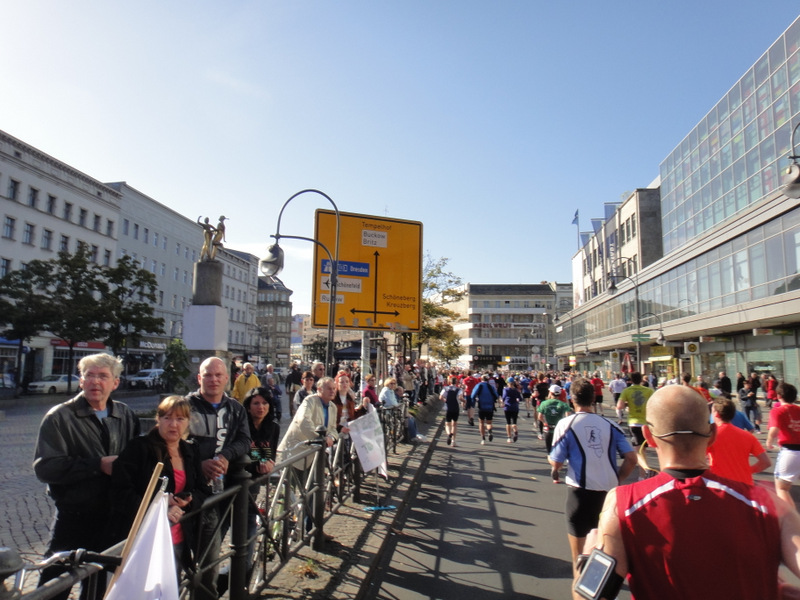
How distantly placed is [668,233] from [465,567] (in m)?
43.6

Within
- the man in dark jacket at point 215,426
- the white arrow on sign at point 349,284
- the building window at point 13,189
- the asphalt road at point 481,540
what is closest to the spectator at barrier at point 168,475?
the man in dark jacket at point 215,426

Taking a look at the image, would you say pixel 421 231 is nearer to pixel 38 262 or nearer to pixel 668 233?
pixel 38 262

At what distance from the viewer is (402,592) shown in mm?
4703

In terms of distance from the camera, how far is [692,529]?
1813 mm

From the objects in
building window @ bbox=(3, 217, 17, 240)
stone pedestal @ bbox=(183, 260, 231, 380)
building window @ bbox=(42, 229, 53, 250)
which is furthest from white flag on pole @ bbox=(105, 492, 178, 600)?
building window @ bbox=(42, 229, 53, 250)

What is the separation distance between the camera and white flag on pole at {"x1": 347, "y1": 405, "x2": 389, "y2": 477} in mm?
7129

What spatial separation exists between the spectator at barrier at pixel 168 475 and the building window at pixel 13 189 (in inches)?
1747

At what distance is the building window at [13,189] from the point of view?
39.5 m

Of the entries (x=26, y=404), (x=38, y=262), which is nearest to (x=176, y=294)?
(x=38, y=262)

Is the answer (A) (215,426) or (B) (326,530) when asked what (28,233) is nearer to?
(B) (326,530)

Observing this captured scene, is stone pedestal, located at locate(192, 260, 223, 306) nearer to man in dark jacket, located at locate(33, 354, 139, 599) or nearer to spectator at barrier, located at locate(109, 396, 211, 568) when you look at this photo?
man in dark jacket, located at locate(33, 354, 139, 599)

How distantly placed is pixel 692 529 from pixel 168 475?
2.58 meters

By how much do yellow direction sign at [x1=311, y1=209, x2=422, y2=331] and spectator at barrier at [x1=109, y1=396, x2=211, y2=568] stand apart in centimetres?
1020

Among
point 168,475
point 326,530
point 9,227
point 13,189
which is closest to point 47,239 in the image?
point 9,227
